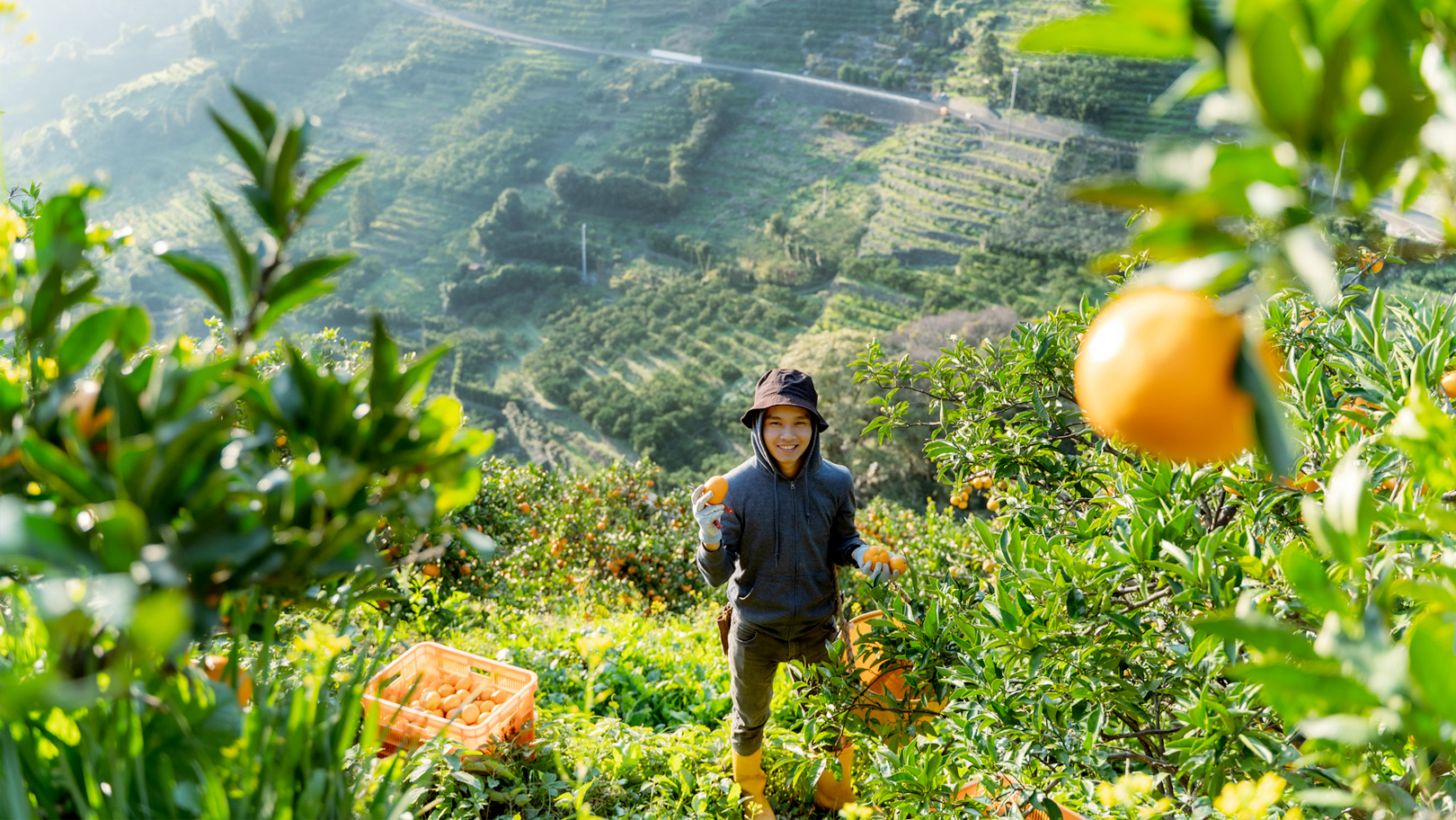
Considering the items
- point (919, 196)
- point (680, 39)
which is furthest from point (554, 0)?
point (919, 196)

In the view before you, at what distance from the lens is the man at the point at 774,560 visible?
212cm

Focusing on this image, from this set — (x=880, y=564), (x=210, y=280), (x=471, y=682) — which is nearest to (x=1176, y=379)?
(x=210, y=280)

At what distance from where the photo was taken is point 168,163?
27891 mm

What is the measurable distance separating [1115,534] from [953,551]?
3.12m

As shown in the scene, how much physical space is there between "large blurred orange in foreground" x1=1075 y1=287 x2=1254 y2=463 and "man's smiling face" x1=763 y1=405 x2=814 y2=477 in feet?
5.58

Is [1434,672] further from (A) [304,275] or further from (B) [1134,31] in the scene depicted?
(A) [304,275]

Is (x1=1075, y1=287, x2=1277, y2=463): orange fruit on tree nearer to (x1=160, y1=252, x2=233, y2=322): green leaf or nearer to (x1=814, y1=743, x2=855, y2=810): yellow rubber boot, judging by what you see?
(x1=160, y1=252, x2=233, y2=322): green leaf

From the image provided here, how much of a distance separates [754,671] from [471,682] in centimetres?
81

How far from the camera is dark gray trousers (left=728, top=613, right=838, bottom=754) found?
213 cm

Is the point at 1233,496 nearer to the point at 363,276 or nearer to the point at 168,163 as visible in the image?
the point at 363,276

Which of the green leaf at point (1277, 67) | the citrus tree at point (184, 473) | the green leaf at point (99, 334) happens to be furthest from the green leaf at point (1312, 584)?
the green leaf at point (99, 334)

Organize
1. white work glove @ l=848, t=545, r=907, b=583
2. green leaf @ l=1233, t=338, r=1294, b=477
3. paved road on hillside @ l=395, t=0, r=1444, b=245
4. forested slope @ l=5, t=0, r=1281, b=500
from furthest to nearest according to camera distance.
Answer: paved road on hillside @ l=395, t=0, r=1444, b=245 < forested slope @ l=5, t=0, r=1281, b=500 < white work glove @ l=848, t=545, r=907, b=583 < green leaf @ l=1233, t=338, r=1294, b=477

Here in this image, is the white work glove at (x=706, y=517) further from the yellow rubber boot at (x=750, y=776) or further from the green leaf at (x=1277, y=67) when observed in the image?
the green leaf at (x=1277, y=67)

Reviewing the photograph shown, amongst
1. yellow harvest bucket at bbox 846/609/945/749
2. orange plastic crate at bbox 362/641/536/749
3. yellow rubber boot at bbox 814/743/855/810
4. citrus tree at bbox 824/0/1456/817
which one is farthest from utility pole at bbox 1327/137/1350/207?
yellow rubber boot at bbox 814/743/855/810
